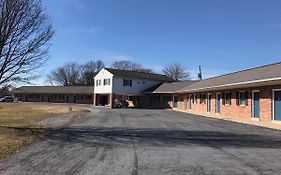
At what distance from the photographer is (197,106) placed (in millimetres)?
44844

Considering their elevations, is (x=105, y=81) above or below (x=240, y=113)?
above

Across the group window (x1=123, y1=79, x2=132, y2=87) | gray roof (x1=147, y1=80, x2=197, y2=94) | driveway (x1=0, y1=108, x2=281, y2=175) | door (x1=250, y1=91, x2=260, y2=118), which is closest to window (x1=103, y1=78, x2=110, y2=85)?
window (x1=123, y1=79, x2=132, y2=87)

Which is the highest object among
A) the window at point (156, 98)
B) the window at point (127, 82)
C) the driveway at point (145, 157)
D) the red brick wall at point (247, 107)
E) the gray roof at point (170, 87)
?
the window at point (127, 82)

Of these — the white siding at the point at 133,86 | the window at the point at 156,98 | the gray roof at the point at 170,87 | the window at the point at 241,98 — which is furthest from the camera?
the window at the point at 156,98

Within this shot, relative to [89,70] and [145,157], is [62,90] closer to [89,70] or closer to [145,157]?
[89,70]

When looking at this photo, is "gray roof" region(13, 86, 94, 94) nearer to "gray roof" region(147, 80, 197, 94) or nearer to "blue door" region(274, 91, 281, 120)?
"gray roof" region(147, 80, 197, 94)

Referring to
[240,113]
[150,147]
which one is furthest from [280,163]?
[240,113]

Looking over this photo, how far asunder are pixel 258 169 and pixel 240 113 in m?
22.3

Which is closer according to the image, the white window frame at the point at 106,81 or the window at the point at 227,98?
the window at the point at 227,98

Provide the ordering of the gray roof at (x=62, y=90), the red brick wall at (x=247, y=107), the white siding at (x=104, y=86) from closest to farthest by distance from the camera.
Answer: the red brick wall at (x=247, y=107), the white siding at (x=104, y=86), the gray roof at (x=62, y=90)

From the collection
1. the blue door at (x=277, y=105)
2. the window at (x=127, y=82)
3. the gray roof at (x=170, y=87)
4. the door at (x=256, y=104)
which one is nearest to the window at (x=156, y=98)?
the gray roof at (x=170, y=87)

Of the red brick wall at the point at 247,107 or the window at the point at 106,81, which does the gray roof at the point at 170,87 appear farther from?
the red brick wall at the point at 247,107

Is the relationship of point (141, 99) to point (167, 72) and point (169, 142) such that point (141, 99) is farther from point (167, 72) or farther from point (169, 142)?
point (169, 142)

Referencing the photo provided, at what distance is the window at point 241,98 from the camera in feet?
95.9
